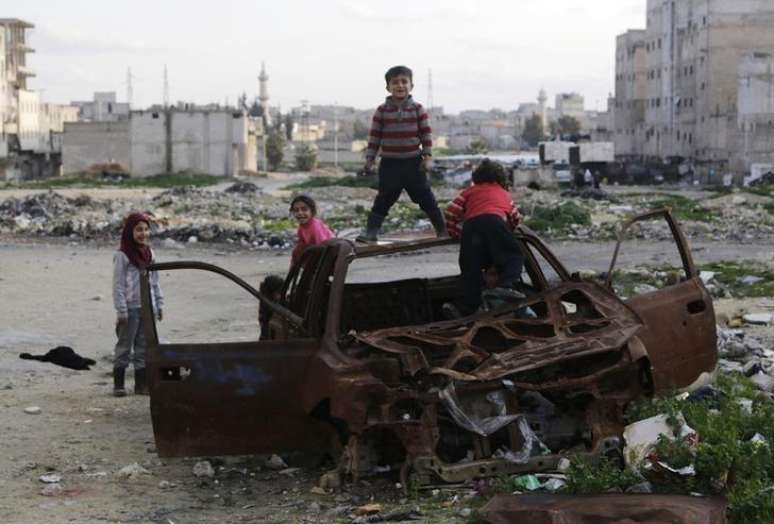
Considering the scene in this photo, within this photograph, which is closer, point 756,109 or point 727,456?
point 727,456

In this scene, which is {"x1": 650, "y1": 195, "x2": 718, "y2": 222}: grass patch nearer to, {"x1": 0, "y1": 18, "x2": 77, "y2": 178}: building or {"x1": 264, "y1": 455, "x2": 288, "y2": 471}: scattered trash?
{"x1": 264, "y1": 455, "x2": 288, "y2": 471}: scattered trash

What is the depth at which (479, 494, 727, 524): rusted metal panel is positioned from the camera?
222 inches

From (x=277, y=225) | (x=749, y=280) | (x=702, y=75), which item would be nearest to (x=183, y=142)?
(x=702, y=75)

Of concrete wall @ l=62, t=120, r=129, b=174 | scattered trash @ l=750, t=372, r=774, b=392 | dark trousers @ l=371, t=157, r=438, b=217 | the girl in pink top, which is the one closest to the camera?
scattered trash @ l=750, t=372, r=774, b=392

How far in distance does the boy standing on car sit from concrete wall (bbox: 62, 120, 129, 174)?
260 ft

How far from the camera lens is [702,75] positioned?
83812 mm

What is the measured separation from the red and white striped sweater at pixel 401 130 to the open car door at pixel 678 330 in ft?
9.38

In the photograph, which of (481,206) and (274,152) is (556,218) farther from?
(274,152)

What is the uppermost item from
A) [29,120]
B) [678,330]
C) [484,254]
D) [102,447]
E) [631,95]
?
[631,95]

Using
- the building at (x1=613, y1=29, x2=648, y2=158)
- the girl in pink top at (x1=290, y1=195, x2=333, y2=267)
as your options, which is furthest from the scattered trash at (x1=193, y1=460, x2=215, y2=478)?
the building at (x1=613, y1=29, x2=648, y2=158)

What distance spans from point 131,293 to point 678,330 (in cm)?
471

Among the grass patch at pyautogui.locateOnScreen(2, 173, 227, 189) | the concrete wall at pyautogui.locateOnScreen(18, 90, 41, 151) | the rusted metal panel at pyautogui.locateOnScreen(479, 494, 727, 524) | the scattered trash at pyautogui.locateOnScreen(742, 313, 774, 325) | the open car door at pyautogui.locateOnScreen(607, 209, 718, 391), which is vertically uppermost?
the concrete wall at pyautogui.locateOnScreen(18, 90, 41, 151)

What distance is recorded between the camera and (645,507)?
5.75m

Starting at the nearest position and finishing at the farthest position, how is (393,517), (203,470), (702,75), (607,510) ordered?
(607,510), (393,517), (203,470), (702,75)
